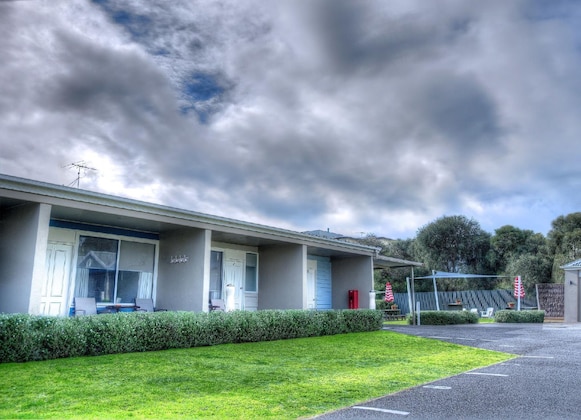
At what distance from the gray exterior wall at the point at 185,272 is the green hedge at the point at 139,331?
137 centimetres

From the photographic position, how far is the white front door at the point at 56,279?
→ 1068cm

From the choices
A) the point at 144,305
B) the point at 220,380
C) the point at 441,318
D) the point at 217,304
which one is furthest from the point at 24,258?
the point at 441,318

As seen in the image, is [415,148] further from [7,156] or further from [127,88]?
[7,156]

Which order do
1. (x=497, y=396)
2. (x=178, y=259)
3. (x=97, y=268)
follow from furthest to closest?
1. (x=178, y=259)
2. (x=97, y=268)
3. (x=497, y=396)

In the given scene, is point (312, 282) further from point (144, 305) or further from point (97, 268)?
point (97, 268)

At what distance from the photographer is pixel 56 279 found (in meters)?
10.9

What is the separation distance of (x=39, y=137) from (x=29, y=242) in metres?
5.08

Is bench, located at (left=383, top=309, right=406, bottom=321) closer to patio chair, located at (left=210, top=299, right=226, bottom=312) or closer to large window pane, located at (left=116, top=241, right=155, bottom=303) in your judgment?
patio chair, located at (left=210, top=299, right=226, bottom=312)

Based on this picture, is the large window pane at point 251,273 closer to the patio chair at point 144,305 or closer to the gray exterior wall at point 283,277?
the gray exterior wall at point 283,277

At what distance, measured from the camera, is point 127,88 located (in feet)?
40.8

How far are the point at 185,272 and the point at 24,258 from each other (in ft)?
13.3

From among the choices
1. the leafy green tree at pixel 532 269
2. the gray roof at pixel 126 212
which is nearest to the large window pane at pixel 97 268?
the gray roof at pixel 126 212

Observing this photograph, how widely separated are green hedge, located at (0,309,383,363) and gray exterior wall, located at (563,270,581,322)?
632 inches

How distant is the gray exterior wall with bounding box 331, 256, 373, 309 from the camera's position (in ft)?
57.4
